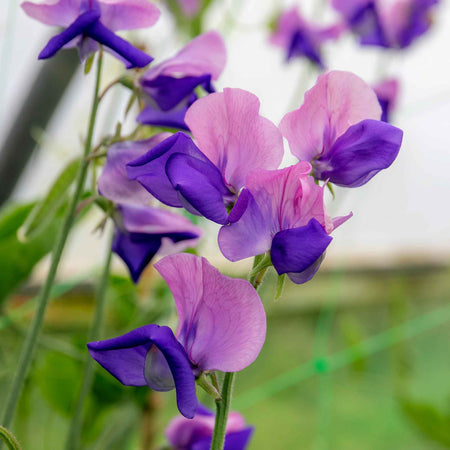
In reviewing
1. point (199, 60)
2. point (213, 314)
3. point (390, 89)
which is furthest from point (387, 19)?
point (213, 314)

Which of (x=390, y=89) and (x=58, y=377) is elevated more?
(x=390, y=89)

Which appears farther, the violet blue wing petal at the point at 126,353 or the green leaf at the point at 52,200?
the green leaf at the point at 52,200

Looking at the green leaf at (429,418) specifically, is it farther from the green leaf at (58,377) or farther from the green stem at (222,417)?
the green stem at (222,417)

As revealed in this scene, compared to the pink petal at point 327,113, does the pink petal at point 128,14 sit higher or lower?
higher

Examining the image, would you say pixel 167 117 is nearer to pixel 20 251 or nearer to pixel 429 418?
pixel 20 251

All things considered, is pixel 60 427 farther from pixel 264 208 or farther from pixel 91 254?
pixel 264 208

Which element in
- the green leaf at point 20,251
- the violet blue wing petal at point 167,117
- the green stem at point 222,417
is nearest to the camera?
the green stem at point 222,417

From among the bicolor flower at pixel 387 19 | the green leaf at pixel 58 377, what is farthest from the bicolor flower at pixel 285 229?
the bicolor flower at pixel 387 19
